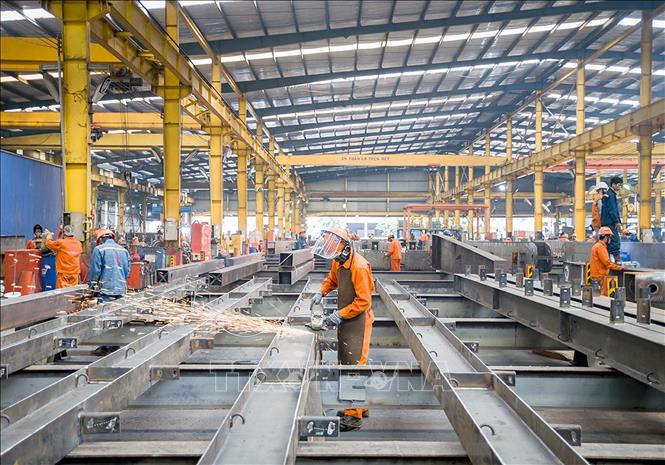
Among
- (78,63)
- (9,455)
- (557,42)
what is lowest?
(9,455)

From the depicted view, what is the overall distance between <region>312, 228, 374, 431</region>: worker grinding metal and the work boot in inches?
12.0

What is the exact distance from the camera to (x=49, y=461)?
1881mm

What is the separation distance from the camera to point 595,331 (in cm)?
351

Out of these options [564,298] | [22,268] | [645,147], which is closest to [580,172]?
[645,147]

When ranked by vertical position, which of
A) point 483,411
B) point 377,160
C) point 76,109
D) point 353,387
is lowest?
point 353,387

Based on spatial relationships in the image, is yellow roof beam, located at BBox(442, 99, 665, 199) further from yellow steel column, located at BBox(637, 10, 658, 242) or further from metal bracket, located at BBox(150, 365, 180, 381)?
metal bracket, located at BBox(150, 365, 180, 381)

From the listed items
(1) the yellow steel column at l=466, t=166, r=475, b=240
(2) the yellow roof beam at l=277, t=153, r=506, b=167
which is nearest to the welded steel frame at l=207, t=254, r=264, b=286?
(2) the yellow roof beam at l=277, t=153, r=506, b=167

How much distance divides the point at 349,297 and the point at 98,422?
2029mm

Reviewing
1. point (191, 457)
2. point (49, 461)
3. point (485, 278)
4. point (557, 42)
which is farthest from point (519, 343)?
point (557, 42)

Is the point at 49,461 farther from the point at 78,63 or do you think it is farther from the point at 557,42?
the point at 557,42

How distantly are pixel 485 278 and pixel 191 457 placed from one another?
472 centimetres

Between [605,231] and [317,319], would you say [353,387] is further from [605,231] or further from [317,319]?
[605,231]

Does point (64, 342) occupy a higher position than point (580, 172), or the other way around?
point (580, 172)

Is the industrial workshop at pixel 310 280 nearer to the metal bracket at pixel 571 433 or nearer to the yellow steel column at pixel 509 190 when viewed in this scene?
the metal bracket at pixel 571 433
